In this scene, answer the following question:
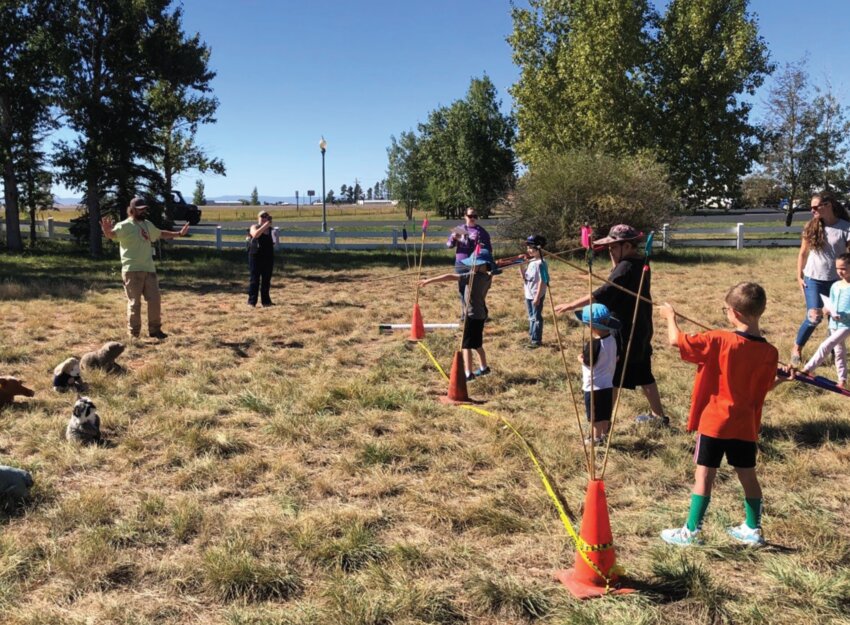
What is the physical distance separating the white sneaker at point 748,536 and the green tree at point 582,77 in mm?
19750

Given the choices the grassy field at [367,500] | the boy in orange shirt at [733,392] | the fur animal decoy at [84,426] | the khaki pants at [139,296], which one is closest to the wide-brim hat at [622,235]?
the boy in orange shirt at [733,392]

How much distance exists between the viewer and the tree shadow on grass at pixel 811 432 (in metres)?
4.89

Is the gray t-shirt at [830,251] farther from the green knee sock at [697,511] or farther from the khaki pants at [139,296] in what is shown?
the khaki pants at [139,296]

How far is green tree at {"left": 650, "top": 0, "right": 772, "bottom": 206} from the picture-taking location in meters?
23.0

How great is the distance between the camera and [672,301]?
1238 centimetres

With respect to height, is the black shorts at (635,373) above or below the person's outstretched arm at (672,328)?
below

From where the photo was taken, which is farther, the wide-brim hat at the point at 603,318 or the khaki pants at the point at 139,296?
the khaki pants at the point at 139,296

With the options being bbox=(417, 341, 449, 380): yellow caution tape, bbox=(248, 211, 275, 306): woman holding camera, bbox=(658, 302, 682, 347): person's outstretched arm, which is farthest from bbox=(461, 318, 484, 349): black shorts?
bbox=(248, 211, 275, 306): woman holding camera

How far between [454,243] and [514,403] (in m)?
3.38

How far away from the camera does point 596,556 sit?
9.80 ft

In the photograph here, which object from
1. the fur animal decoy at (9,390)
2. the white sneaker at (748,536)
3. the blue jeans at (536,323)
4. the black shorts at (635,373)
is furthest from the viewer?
the blue jeans at (536,323)

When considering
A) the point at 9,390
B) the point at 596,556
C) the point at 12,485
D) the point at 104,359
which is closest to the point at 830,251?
the point at 596,556

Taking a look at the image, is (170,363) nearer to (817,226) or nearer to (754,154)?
(817,226)

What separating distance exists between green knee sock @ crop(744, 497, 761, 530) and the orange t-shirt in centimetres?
36
